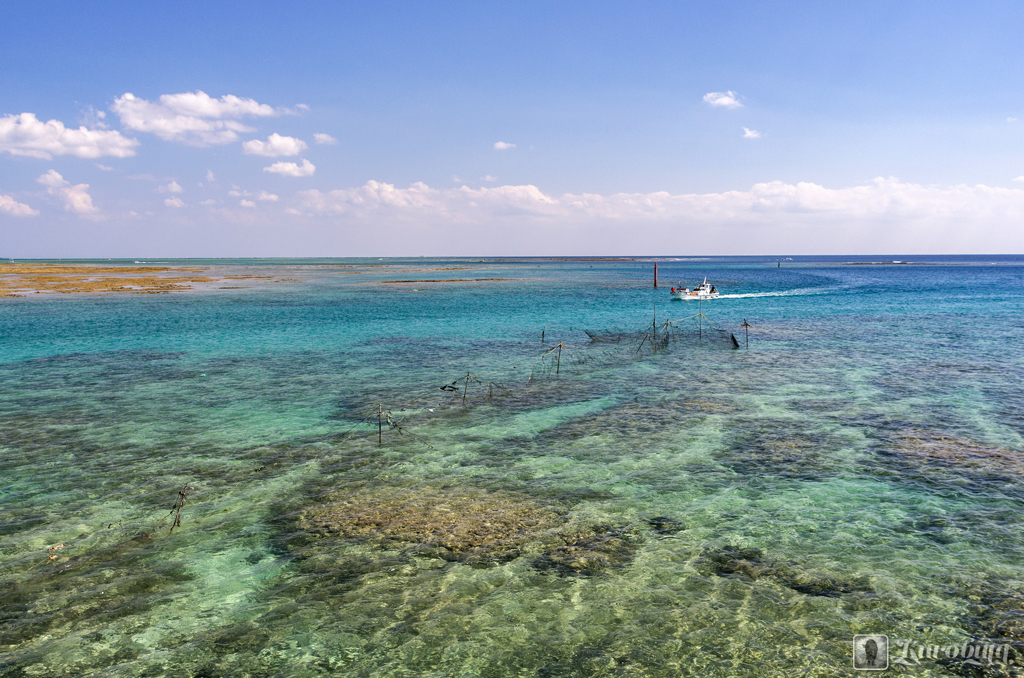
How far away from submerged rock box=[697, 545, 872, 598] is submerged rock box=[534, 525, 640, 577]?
143 cm

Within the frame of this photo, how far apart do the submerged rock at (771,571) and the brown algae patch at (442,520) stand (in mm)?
3291

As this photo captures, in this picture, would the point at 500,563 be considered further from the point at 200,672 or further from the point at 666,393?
the point at 666,393

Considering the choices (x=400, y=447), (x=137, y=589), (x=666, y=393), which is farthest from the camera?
(x=666, y=393)

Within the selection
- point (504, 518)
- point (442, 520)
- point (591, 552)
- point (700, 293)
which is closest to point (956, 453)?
point (591, 552)

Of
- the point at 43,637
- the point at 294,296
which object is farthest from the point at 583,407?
the point at 294,296

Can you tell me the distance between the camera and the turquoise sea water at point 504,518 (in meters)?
8.28

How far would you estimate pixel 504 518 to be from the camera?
12078 millimetres

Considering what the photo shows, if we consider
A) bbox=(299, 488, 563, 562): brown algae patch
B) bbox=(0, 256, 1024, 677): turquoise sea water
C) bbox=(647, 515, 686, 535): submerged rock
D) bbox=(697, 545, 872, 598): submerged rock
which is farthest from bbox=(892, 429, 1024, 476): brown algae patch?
bbox=(299, 488, 563, 562): brown algae patch

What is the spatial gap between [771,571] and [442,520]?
6.54 metres

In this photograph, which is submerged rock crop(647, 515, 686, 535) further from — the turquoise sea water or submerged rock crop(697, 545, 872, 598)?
submerged rock crop(697, 545, 872, 598)

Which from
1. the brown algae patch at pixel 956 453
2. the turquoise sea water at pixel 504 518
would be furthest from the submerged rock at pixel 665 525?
the brown algae patch at pixel 956 453

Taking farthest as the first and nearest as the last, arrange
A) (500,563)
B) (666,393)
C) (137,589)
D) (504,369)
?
(504,369) → (666,393) → (500,563) → (137,589)

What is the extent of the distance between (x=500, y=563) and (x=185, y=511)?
24.5 ft

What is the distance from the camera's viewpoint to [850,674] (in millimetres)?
7602
